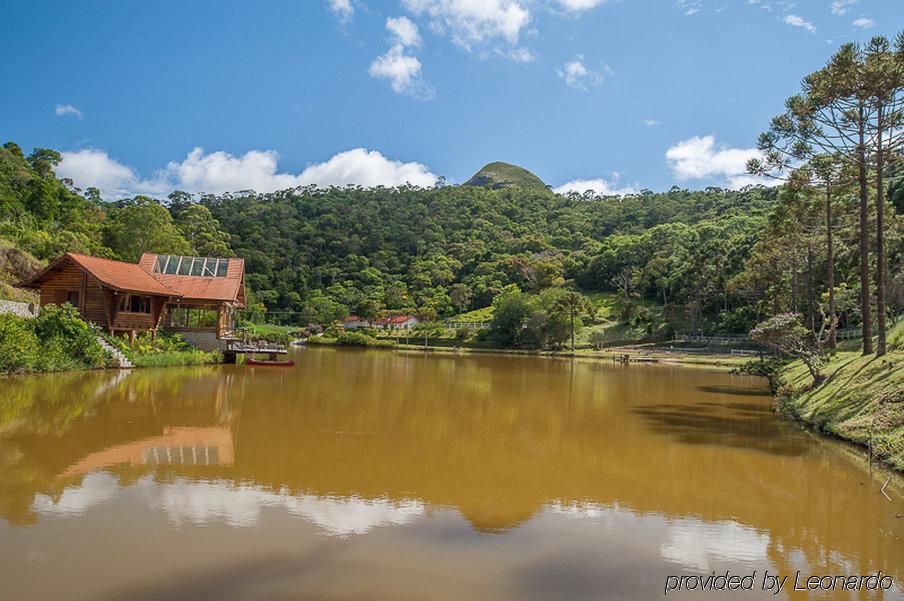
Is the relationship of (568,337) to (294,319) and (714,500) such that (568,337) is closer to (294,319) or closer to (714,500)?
(294,319)

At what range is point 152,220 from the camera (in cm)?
4366

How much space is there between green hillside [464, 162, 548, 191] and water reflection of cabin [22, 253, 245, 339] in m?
141

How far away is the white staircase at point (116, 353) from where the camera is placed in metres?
23.1

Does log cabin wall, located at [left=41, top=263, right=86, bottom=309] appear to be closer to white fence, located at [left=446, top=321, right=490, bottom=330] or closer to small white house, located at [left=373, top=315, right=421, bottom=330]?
white fence, located at [left=446, top=321, right=490, bottom=330]

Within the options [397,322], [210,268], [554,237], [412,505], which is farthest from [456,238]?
[412,505]

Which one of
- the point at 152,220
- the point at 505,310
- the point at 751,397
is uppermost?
the point at 152,220

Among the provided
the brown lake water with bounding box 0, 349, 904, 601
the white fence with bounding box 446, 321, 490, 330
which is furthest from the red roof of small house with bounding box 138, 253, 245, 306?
the white fence with bounding box 446, 321, 490, 330

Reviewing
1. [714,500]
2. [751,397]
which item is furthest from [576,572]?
[751,397]

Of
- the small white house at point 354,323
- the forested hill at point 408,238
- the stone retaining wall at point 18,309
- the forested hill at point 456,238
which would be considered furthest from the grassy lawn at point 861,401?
the small white house at point 354,323

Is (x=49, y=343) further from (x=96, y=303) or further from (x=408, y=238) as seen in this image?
Result: (x=408, y=238)

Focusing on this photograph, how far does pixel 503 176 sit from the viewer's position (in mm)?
177875

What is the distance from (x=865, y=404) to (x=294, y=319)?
7142 centimetres

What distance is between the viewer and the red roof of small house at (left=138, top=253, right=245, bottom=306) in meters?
29.8

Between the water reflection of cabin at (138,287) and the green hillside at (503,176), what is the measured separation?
14124cm
